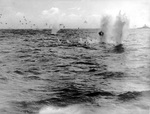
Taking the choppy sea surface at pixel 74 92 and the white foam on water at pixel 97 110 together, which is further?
the choppy sea surface at pixel 74 92

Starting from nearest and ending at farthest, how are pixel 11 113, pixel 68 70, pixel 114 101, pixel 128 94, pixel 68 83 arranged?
1. pixel 11 113
2. pixel 114 101
3. pixel 128 94
4. pixel 68 83
5. pixel 68 70

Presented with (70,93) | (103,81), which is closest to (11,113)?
(70,93)

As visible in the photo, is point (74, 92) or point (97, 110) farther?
point (74, 92)

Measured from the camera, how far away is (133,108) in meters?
14.6

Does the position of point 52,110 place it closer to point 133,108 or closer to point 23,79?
point 133,108

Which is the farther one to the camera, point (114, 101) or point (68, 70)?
point (68, 70)

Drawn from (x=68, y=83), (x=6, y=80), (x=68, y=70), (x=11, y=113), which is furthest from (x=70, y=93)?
(x=68, y=70)

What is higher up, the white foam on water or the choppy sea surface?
the choppy sea surface

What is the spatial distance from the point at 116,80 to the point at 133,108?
24.7 feet

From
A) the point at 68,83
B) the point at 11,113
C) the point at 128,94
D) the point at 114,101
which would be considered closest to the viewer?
the point at 11,113

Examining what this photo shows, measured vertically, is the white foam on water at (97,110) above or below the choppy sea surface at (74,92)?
below

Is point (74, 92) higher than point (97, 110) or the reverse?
higher

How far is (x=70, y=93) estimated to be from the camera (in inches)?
707

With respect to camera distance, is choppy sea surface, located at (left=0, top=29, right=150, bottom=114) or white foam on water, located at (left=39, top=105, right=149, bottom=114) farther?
choppy sea surface, located at (left=0, top=29, right=150, bottom=114)
